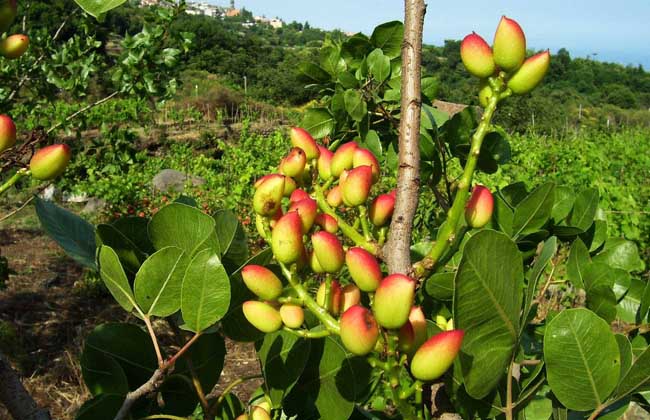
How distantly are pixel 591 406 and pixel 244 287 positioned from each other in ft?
0.91

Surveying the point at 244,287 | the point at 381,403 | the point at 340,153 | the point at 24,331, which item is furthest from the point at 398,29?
the point at 24,331

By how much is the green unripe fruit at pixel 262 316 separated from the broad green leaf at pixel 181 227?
8cm

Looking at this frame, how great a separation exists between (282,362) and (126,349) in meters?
0.15

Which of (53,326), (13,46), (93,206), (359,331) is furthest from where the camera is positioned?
(93,206)

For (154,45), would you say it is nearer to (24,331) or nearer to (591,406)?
(24,331)

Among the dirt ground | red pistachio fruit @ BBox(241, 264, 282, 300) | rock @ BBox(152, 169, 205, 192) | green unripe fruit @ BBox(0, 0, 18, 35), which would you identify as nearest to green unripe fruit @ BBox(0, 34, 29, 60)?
green unripe fruit @ BBox(0, 0, 18, 35)

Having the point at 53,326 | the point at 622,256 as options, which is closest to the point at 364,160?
the point at 622,256

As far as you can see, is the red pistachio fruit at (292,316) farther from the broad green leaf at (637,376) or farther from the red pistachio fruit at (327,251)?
the broad green leaf at (637,376)

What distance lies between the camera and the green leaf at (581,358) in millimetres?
411

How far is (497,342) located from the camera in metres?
0.40

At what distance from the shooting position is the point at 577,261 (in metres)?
0.67

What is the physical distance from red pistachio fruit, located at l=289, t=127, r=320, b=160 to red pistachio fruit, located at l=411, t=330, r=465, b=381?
0.23 meters

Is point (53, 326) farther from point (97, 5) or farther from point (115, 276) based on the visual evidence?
point (97, 5)

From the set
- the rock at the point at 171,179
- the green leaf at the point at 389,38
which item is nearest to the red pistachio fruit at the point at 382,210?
the green leaf at the point at 389,38
